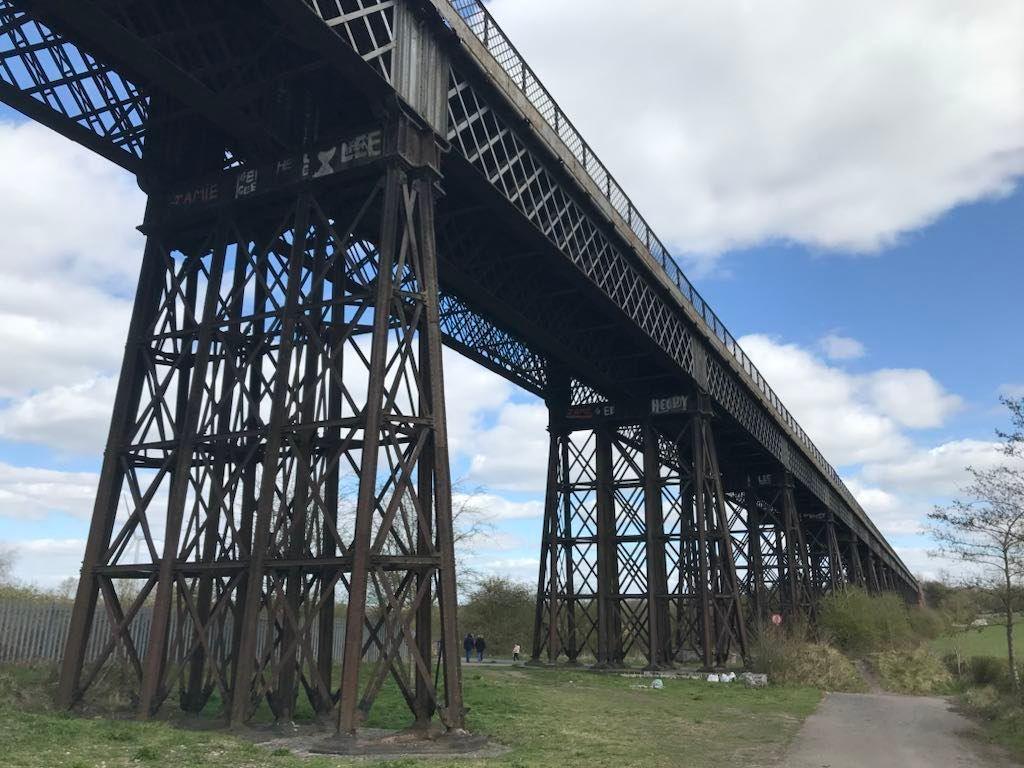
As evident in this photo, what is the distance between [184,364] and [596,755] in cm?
835

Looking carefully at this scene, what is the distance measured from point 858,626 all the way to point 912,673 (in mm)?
8274

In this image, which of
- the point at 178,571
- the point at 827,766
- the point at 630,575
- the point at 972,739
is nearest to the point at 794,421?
the point at 630,575

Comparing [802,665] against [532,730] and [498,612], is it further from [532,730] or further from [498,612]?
[498,612]

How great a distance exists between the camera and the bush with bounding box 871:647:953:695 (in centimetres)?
2700

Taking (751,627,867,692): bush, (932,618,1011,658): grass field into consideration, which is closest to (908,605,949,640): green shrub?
(932,618,1011,658): grass field

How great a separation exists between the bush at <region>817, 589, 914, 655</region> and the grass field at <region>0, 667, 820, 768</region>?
1780 cm

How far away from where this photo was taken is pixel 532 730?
12.0m

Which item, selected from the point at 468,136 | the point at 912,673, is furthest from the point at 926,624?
the point at 468,136

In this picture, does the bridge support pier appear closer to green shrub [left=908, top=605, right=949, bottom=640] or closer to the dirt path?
the dirt path

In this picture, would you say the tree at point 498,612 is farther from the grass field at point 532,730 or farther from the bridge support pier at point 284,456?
the bridge support pier at point 284,456

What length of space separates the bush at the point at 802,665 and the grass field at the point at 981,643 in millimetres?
12420

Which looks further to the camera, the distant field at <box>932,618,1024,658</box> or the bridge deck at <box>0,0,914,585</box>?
the distant field at <box>932,618,1024,658</box>

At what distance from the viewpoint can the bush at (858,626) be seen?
119ft

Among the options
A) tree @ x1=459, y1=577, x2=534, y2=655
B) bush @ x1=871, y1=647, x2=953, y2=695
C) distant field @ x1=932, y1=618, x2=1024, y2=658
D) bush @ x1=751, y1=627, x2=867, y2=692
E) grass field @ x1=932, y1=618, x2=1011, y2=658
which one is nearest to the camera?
bush @ x1=751, y1=627, x2=867, y2=692
